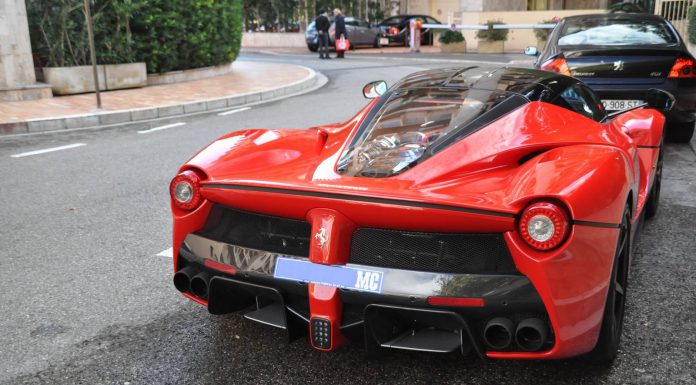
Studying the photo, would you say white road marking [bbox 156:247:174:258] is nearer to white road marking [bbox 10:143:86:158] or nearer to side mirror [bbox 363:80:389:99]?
side mirror [bbox 363:80:389:99]

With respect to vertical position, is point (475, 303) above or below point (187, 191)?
below

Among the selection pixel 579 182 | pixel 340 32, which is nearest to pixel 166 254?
pixel 579 182

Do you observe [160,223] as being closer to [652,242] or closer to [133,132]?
[652,242]

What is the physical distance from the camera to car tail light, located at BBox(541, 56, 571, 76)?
6.91 m

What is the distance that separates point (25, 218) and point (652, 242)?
14.4 ft

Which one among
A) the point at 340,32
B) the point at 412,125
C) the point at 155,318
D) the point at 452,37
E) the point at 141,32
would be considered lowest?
the point at 155,318

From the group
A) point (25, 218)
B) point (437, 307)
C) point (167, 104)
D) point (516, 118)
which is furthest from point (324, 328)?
point (167, 104)

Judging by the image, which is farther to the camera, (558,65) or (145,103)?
(145,103)

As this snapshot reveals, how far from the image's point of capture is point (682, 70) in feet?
22.2

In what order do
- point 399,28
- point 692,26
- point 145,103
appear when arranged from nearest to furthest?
point 145,103
point 692,26
point 399,28

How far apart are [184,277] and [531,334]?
4.53ft

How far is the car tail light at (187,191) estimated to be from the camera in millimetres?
2830

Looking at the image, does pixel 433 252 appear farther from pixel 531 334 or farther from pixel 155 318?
pixel 155 318

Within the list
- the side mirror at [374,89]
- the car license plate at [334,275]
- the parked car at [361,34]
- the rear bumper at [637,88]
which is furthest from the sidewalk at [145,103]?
the parked car at [361,34]
